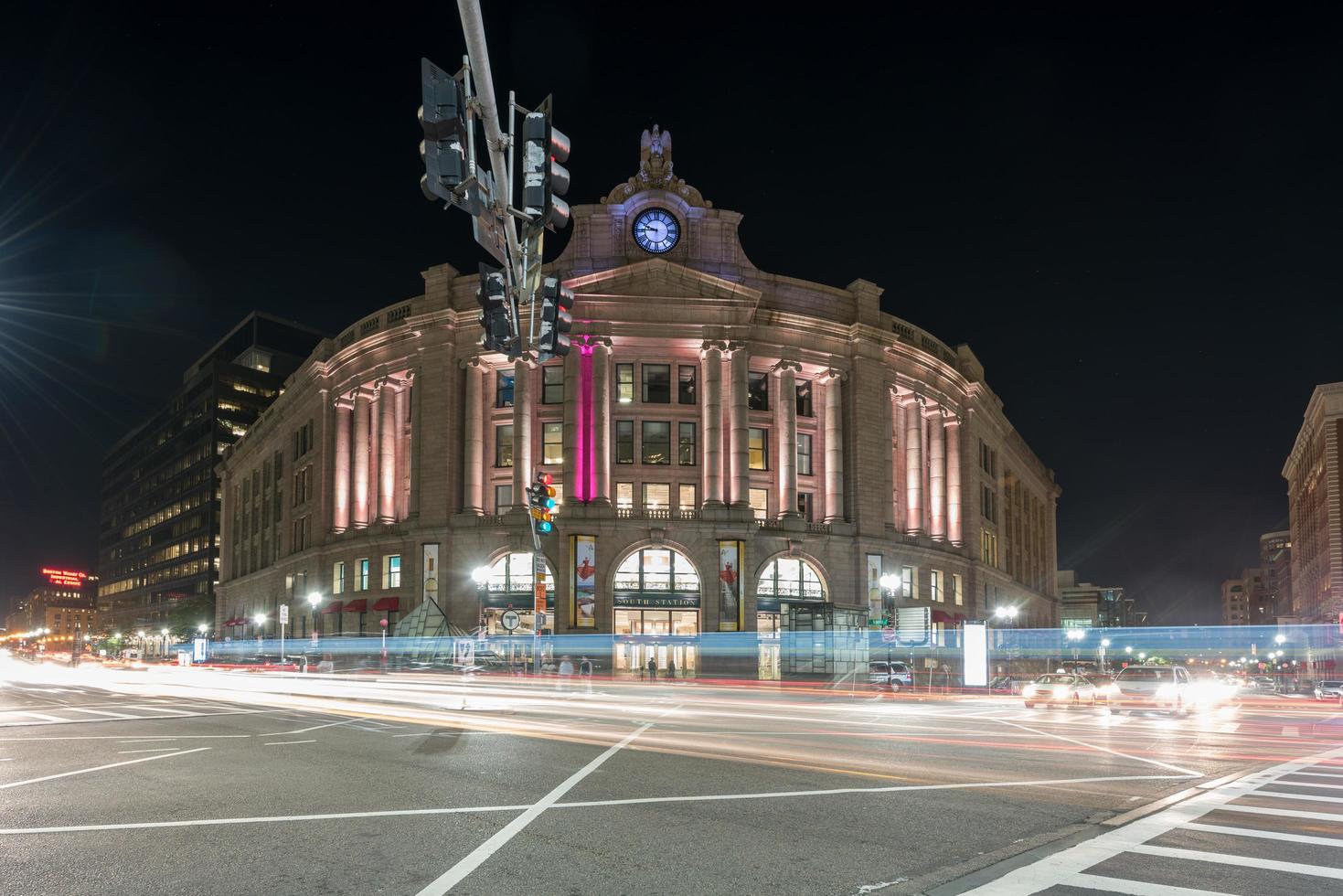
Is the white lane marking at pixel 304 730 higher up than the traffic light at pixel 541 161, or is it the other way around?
the traffic light at pixel 541 161

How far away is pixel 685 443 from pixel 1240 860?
57472 millimetres

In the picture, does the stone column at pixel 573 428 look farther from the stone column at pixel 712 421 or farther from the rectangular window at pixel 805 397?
the rectangular window at pixel 805 397

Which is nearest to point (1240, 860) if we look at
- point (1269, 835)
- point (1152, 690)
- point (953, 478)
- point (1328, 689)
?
point (1269, 835)

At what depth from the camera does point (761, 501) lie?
67.6 meters

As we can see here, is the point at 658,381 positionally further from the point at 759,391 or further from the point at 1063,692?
the point at 1063,692

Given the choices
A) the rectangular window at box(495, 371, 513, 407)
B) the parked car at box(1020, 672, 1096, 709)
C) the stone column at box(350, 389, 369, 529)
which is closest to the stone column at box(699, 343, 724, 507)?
the rectangular window at box(495, 371, 513, 407)

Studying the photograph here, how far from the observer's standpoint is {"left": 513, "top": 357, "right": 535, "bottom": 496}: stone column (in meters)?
63.9

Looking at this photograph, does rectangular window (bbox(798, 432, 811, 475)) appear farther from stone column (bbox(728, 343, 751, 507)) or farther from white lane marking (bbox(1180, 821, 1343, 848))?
white lane marking (bbox(1180, 821, 1343, 848))

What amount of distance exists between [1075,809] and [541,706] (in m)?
20.8

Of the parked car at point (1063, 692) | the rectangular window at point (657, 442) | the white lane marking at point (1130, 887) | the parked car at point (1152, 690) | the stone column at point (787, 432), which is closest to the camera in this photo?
the white lane marking at point (1130, 887)

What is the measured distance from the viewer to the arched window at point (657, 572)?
6384 cm

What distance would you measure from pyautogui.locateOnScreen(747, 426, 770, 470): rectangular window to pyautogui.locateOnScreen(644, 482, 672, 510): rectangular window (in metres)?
5.98

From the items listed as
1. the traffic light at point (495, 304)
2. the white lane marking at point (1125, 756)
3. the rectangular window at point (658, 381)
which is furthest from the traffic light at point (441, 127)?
the rectangular window at point (658, 381)

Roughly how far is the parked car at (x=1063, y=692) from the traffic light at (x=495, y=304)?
2702cm
